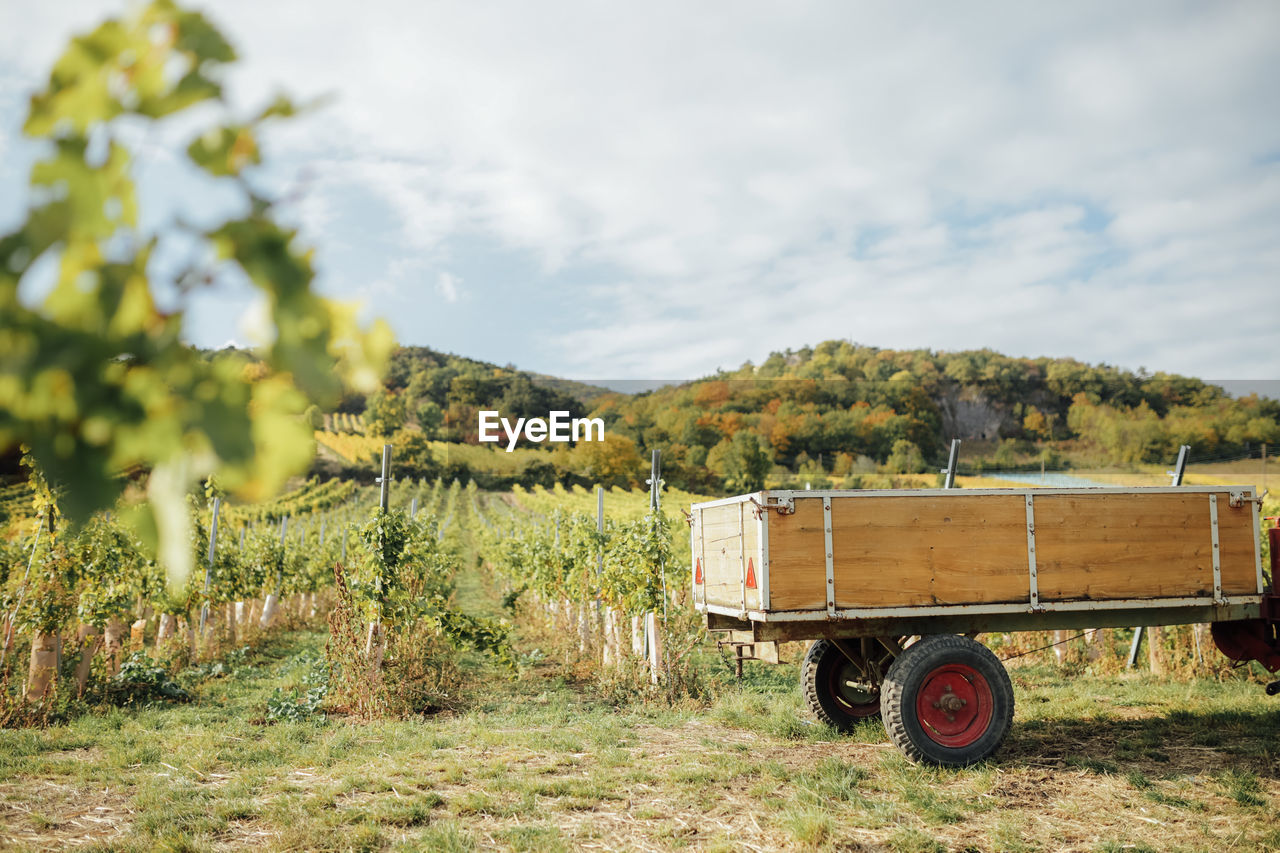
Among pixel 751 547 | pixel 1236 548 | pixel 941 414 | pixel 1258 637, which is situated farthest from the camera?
pixel 941 414

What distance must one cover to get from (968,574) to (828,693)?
1.83 metres

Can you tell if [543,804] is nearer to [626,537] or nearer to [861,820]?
[861,820]

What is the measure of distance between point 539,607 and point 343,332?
44.3 feet

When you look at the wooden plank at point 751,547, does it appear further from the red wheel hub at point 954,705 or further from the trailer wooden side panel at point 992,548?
the red wheel hub at point 954,705

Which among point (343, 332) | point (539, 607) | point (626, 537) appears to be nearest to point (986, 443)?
point (539, 607)

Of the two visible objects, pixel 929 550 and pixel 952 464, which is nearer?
pixel 929 550

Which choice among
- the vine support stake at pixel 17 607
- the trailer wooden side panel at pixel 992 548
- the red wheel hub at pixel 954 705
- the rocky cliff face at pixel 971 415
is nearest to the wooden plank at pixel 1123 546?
the trailer wooden side panel at pixel 992 548

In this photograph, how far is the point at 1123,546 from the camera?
542 cm

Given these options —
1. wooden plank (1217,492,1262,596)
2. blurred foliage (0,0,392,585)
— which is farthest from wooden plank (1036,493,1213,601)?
blurred foliage (0,0,392,585)

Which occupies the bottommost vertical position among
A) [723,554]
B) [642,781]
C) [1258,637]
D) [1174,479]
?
[642,781]

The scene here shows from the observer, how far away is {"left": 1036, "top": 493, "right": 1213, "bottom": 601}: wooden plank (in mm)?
Result: 5348

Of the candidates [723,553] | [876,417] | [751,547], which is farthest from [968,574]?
[876,417]

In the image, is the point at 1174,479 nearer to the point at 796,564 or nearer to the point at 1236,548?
the point at 1236,548

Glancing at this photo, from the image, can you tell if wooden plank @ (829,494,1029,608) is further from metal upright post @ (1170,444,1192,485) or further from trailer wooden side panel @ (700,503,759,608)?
metal upright post @ (1170,444,1192,485)
